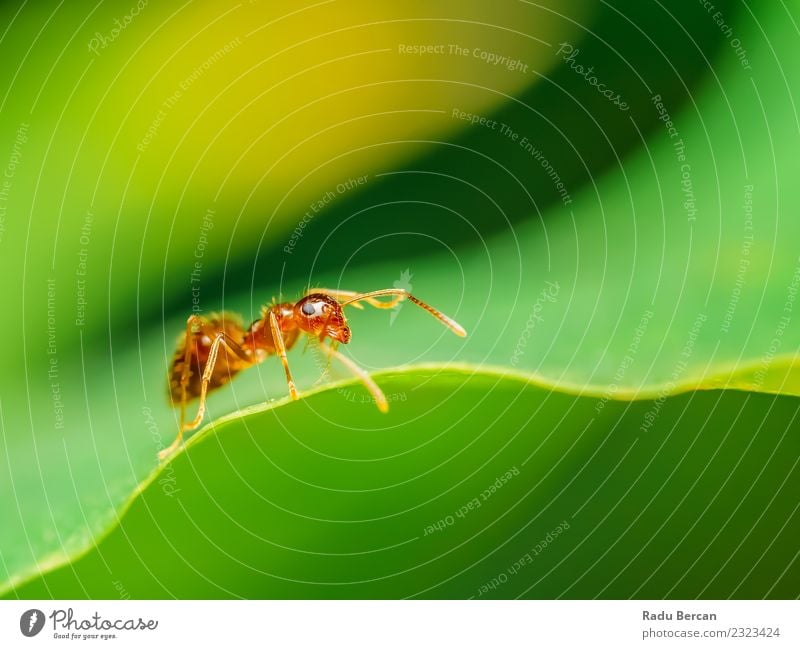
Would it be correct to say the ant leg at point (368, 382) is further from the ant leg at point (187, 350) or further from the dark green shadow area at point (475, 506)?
the ant leg at point (187, 350)

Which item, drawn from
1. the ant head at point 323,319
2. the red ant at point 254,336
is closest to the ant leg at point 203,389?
the red ant at point 254,336

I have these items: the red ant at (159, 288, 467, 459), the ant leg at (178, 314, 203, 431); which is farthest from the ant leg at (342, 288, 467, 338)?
the ant leg at (178, 314, 203, 431)

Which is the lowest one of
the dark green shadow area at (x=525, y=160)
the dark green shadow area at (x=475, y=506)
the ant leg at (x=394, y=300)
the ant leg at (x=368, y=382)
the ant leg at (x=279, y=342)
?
the dark green shadow area at (x=475, y=506)

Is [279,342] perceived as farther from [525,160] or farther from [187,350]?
[525,160]

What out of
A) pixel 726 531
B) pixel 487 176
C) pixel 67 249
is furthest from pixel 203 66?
pixel 726 531

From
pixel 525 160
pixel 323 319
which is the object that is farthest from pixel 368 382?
pixel 525 160

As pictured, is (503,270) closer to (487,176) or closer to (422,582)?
(487,176)

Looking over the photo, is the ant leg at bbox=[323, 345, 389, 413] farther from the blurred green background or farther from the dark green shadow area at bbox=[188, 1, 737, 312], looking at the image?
the dark green shadow area at bbox=[188, 1, 737, 312]
